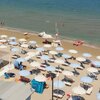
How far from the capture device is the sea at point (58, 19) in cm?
5456

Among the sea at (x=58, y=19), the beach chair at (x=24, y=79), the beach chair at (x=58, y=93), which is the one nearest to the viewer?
the beach chair at (x=58, y=93)

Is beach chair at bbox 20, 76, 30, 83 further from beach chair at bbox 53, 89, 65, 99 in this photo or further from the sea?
the sea

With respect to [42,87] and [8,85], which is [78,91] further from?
[8,85]

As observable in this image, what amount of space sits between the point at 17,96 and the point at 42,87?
7.75m

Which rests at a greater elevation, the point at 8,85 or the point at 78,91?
the point at 8,85

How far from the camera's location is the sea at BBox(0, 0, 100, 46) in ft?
179

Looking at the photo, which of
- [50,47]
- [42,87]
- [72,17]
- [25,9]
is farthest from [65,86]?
[25,9]

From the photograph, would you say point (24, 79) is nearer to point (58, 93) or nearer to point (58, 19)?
point (58, 93)

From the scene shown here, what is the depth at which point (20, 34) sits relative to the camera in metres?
48.8

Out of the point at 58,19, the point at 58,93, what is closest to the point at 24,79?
the point at 58,93

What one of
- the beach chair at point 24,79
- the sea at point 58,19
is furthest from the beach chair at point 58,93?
the sea at point 58,19

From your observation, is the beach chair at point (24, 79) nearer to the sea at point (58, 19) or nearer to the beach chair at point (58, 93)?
the beach chair at point (58, 93)

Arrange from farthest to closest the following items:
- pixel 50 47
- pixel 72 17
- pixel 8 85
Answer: pixel 72 17
pixel 50 47
pixel 8 85

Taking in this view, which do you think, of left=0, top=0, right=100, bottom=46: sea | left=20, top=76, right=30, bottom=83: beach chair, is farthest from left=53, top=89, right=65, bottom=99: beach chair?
left=0, top=0, right=100, bottom=46: sea
